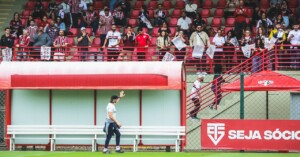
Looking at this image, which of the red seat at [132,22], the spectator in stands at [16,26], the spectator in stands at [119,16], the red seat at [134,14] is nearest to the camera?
the spectator in stands at [16,26]

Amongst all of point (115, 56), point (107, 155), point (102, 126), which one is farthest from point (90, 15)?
point (107, 155)

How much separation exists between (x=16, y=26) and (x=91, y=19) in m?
3.02

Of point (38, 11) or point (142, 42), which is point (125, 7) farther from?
point (142, 42)

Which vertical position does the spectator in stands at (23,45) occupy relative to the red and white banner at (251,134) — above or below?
above

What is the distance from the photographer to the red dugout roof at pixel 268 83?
3241 cm

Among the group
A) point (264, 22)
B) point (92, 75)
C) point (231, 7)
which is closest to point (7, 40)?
point (92, 75)

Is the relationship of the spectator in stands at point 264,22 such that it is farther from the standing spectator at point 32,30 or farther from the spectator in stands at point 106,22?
the standing spectator at point 32,30

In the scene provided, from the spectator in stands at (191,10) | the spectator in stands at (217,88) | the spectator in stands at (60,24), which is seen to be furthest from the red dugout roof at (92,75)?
the spectator in stands at (191,10)

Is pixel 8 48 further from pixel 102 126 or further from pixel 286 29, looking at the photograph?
pixel 286 29

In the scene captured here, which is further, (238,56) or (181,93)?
(238,56)

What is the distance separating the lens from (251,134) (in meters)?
30.8

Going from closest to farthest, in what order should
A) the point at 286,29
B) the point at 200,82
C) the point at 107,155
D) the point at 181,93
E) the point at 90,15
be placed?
1. the point at 107,155
2. the point at 181,93
3. the point at 200,82
4. the point at 286,29
5. the point at 90,15

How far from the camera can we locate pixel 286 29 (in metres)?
38.1

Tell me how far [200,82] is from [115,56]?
3620mm
